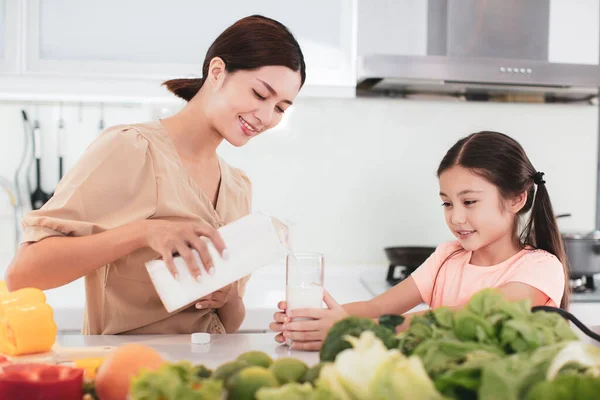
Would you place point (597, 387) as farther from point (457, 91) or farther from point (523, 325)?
point (457, 91)

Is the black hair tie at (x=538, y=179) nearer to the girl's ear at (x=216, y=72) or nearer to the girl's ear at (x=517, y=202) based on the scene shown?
the girl's ear at (x=517, y=202)

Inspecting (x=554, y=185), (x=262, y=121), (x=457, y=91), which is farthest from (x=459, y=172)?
(x=554, y=185)

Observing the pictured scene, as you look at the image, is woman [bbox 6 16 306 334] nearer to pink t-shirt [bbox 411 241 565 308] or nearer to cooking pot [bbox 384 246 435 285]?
pink t-shirt [bbox 411 241 565 308]

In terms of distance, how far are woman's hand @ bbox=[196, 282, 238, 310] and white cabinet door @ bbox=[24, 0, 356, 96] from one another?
45.2 inches

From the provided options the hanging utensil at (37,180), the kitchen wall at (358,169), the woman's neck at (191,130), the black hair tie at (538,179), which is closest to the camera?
the woman's neck at (191,130)

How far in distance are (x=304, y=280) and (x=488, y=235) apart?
0.59 meters

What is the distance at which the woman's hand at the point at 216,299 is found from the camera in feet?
4.48

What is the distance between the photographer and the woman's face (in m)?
1.36

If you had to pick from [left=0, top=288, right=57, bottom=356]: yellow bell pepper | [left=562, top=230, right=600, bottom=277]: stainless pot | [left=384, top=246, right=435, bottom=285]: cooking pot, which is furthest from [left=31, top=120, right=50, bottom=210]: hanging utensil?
[left=562, top=230, right=600, bottom=277]: stainless pot

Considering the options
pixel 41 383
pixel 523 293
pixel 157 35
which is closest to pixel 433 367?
pixel 41 383

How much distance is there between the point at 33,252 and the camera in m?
1.20

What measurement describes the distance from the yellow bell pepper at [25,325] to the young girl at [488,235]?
0.69m

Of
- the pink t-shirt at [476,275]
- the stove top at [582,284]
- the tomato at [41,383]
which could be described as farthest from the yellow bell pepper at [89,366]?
the stove top at [582,284]

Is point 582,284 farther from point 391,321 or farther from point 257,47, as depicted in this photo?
point 391,321
